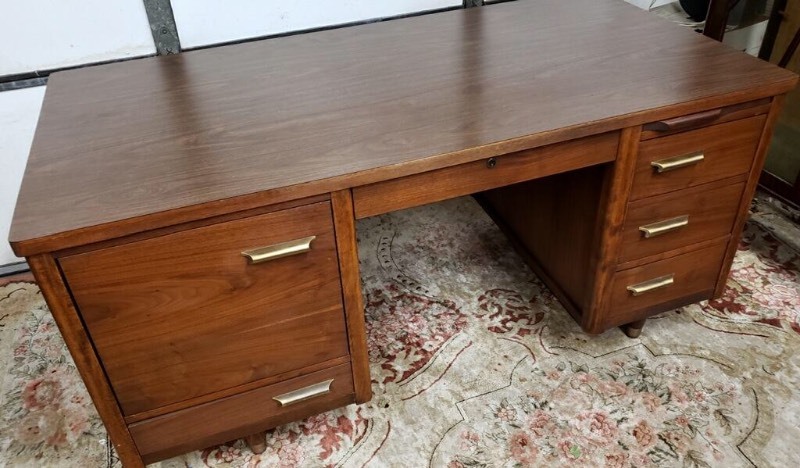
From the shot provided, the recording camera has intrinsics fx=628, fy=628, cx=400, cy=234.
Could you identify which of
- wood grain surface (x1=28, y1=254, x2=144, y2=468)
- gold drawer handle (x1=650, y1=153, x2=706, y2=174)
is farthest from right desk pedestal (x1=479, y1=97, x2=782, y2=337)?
wood grain surface (x1=28, y1=254, x2=144, y2=468)

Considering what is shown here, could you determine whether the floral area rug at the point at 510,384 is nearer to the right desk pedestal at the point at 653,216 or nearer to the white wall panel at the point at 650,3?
the right desk pedestal at the point at 653,216

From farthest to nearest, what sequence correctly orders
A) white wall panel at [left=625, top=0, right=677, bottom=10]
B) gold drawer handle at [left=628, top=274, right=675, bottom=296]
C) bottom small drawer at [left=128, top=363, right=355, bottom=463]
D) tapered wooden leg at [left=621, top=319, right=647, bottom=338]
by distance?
white wall panel at [left=625, top=0, right=677, bottom=10] < tapered wooden leg at [left=621, top=319, right=647, bottom=338] < gold drawer handle at [left=628, top=274, right=675, bottom=296] < bottom small drawer at [left=128, top=363, right=355, bottom=463]

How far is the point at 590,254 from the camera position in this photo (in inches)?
53.2

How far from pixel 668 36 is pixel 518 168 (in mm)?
587

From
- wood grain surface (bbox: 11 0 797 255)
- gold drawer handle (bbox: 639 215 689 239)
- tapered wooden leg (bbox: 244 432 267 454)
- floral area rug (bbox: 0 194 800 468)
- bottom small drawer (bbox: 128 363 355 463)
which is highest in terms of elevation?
wood grain surface (bbox: 11 0 797 255)

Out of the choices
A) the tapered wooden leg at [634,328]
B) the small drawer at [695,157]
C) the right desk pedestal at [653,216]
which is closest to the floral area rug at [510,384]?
the tapered wooden leg at [634,328]

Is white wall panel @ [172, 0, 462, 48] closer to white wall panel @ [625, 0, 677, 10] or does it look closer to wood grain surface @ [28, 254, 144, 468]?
white wall panel @ [625, 0, 677, 10]

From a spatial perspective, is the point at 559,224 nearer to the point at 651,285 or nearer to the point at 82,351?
the point at 651,285

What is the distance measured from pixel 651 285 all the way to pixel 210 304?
3.05ft

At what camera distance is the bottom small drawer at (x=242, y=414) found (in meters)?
1.10

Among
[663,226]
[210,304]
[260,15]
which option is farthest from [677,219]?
[260,15]

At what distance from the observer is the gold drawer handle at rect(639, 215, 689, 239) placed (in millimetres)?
1278

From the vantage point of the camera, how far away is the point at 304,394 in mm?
1172

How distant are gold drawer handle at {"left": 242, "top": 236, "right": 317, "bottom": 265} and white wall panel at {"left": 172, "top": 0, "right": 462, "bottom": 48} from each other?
794 mm
